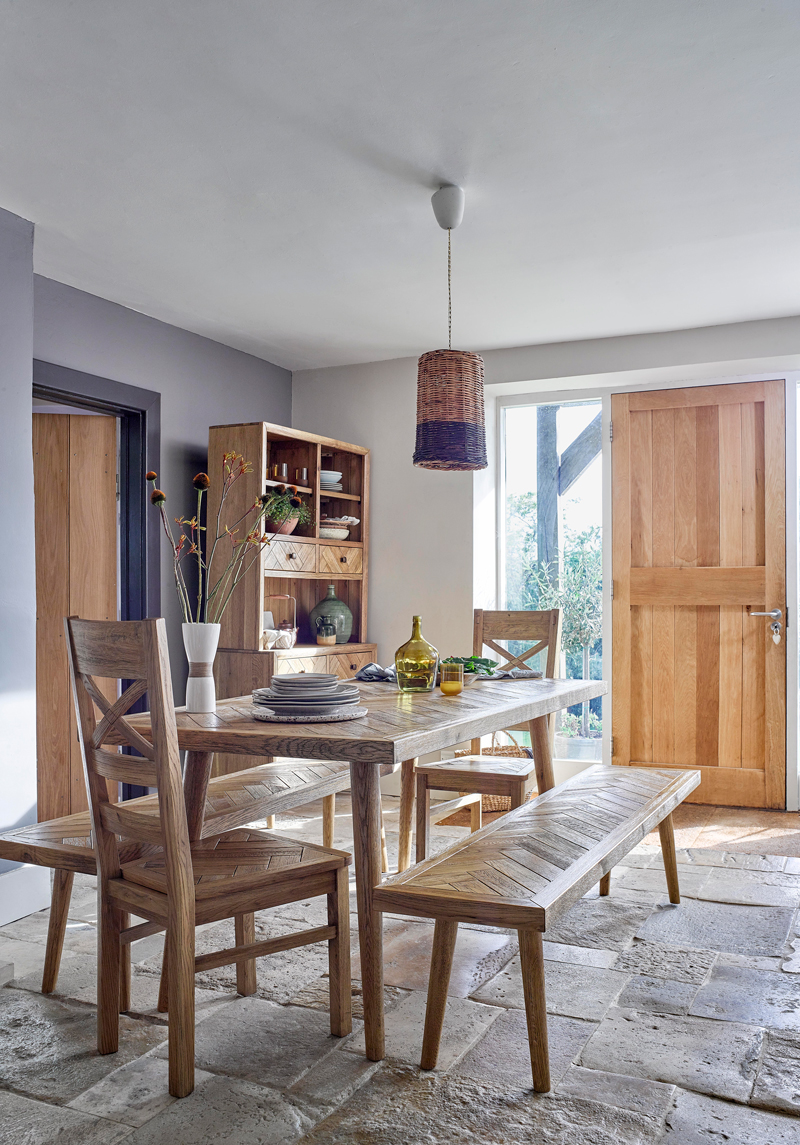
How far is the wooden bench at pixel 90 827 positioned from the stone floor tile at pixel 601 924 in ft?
2.86

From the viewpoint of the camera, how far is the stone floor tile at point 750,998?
90.1 inches

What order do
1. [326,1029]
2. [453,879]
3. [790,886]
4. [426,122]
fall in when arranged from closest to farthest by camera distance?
[453,879], [326,1029], [426,122], [790,886]

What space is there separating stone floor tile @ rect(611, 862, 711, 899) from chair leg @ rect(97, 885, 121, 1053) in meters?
1.89

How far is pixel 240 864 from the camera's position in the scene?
2.11 m

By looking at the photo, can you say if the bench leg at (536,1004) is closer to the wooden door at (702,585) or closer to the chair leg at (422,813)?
the chair leg at (422,813)

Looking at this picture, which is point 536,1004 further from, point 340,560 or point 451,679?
point 340,560

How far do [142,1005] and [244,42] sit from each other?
97.1 inches

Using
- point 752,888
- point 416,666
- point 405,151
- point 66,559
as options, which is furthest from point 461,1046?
point 66,559

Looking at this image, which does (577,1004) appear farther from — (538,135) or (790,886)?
(538,135)

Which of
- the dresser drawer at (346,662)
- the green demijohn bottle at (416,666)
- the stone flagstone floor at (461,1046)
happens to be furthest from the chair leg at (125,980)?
the dresser drawer at (346,662)

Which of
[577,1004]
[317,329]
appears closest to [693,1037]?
[577,1004]

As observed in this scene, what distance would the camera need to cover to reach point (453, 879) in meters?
1.92

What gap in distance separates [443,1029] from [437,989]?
276mm

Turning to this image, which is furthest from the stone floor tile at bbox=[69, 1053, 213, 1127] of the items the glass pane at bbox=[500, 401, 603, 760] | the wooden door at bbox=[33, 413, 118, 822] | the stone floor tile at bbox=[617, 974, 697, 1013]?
the glass pane at bbox=[500, 401, 603, 760]
